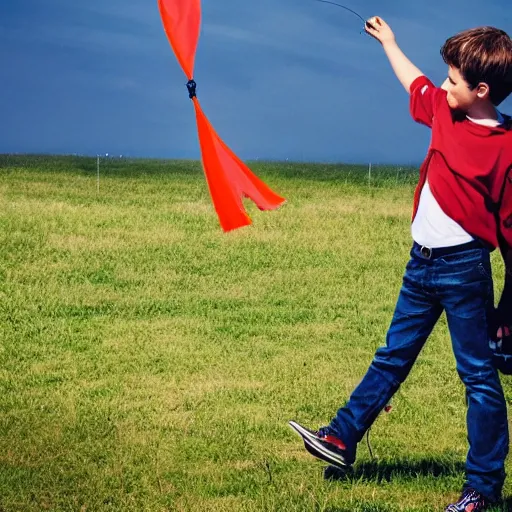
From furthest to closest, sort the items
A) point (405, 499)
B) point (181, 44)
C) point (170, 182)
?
point (170, 182) → point (405, 499) → point (181, 44)

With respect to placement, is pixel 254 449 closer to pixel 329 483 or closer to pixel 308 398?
pixel 329 483

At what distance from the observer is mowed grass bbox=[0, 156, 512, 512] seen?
5.17m

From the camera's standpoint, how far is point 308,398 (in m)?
6.95

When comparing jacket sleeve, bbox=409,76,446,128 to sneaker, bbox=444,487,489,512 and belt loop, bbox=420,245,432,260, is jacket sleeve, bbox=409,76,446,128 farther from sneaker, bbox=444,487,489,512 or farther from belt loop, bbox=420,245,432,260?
sneaker, bbox=444,487,489,512

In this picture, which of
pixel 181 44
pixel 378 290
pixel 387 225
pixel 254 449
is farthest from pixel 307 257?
pixel 181 44

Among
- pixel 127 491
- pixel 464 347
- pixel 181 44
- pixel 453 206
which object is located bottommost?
pixel 127 491

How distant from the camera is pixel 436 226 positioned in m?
4.32

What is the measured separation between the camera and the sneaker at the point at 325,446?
183 inches

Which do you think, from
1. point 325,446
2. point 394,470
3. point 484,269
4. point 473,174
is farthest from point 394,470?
point 473,174

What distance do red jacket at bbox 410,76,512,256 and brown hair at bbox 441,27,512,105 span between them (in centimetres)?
20

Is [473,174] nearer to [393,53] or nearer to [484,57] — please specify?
[484,57]

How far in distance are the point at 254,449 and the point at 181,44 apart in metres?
2.51

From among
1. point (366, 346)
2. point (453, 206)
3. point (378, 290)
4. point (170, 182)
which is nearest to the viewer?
point (453, 206)

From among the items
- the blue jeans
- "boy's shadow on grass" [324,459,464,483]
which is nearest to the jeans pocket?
the blue jeans
